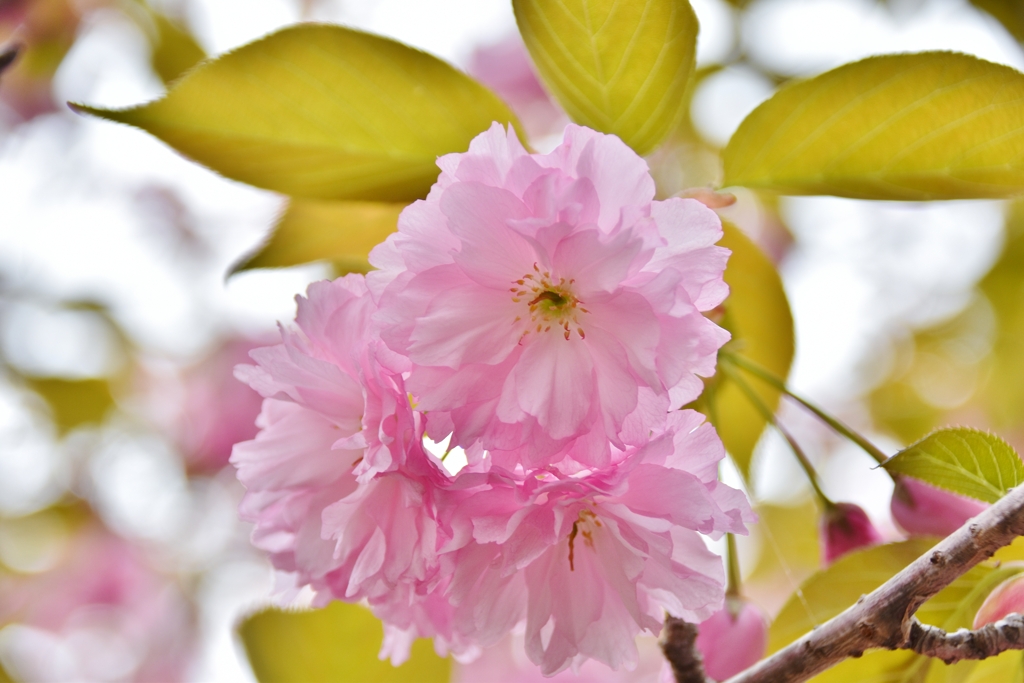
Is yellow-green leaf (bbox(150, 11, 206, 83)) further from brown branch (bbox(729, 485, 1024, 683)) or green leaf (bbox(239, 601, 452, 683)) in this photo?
brown branch (bbox(729, 485, 1024, 683))

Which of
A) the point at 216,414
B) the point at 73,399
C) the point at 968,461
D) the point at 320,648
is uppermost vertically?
the point at 968,461

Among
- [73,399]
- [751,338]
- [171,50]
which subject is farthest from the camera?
[73,399]

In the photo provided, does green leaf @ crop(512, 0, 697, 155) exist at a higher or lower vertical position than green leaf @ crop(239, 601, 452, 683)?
higher

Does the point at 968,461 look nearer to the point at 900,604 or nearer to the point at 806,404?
the point at 900,604

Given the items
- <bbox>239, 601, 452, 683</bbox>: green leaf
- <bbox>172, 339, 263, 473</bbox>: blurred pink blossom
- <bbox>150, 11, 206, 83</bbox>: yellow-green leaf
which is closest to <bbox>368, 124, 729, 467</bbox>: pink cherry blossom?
<bbox>239, 601, 452, 683</bbox>: green leaf

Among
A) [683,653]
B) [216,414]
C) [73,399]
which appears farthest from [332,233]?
[216,414]

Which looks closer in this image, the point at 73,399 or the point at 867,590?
the point at 867,590

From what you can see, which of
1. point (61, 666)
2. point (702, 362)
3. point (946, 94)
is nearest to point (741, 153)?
point (946, 94)

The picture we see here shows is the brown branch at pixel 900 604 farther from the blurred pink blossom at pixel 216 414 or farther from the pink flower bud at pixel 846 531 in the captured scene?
the blurred pink blossom at pixel 216 414
